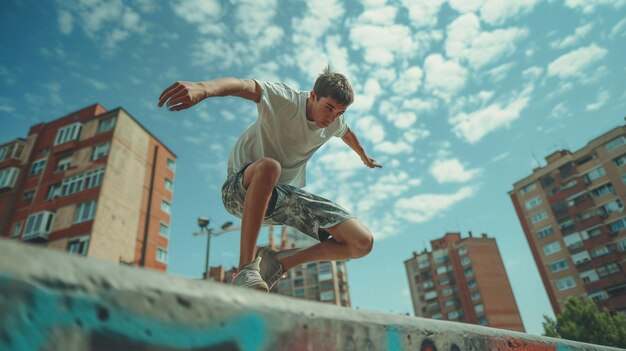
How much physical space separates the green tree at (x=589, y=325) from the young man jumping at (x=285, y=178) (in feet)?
114

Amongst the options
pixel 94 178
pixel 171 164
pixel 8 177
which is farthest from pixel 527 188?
pixel 8 177

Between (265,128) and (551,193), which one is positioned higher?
(551,193)

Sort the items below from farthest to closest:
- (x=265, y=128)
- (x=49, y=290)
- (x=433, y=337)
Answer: (x=265, y=128) → (x=433, y=337) → (x=49, y=290)

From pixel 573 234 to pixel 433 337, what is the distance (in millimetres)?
52771

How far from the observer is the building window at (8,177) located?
29.1 m

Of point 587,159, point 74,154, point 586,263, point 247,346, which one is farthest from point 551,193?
point 247,346

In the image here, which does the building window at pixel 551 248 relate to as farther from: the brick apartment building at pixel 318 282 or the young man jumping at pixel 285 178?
the young man jumping at pixel 285 178

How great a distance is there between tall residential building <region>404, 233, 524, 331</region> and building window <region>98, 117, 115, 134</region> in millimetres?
58593

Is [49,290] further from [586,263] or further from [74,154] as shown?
[586,263]

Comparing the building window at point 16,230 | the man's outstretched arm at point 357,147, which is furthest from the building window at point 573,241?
the building window at point 16,230

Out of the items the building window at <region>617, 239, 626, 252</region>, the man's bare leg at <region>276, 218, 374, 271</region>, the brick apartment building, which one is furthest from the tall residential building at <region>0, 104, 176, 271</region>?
the building window at <region>617, 239, 626, 252</region>

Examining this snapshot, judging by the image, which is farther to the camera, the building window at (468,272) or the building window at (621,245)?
the building window at (468,272)

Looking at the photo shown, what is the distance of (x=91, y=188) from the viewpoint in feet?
83.8

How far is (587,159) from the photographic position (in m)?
44.2
